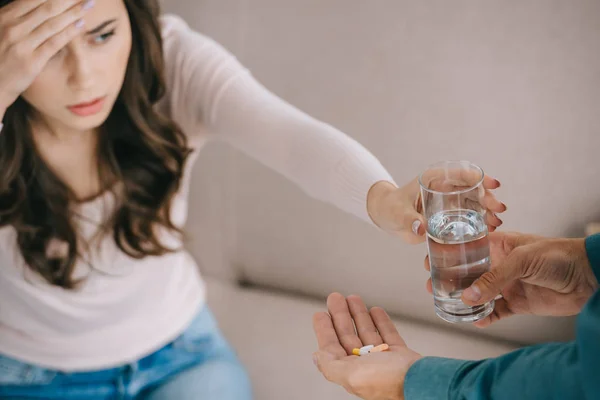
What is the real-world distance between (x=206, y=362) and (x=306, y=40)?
2.21 feet

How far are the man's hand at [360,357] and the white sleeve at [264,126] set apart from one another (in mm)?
155

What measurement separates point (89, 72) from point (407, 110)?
58 centimetres

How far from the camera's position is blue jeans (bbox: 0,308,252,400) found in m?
1.29

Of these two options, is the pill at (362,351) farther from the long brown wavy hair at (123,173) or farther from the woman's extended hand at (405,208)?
the long brown wavy hair at (123,173)

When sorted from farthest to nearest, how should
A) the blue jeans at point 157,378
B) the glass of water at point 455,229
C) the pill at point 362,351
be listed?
the blue jeans at point 157,378, the pill at point 362,351, the glass of water at point 455,229

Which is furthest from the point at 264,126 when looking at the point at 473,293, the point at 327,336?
the point at 473,293

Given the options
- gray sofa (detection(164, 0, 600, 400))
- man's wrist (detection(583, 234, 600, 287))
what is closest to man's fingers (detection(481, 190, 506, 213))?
man's wrist (detection(583, 234, 600, 287))

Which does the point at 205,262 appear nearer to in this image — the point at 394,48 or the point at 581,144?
the point at 394,48

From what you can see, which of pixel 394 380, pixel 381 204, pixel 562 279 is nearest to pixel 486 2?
pixel 381 204

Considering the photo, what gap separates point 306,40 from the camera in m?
1.36

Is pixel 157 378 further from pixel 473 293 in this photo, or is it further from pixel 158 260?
pixel 473 293

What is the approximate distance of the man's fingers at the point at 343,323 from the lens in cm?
94

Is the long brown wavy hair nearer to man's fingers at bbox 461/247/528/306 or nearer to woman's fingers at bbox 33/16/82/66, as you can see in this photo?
woman's fingers at bbox 33/16/82/66

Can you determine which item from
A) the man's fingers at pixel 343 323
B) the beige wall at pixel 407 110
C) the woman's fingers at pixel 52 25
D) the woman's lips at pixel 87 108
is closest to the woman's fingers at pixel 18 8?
the woman's fingers at pixel 52 25
